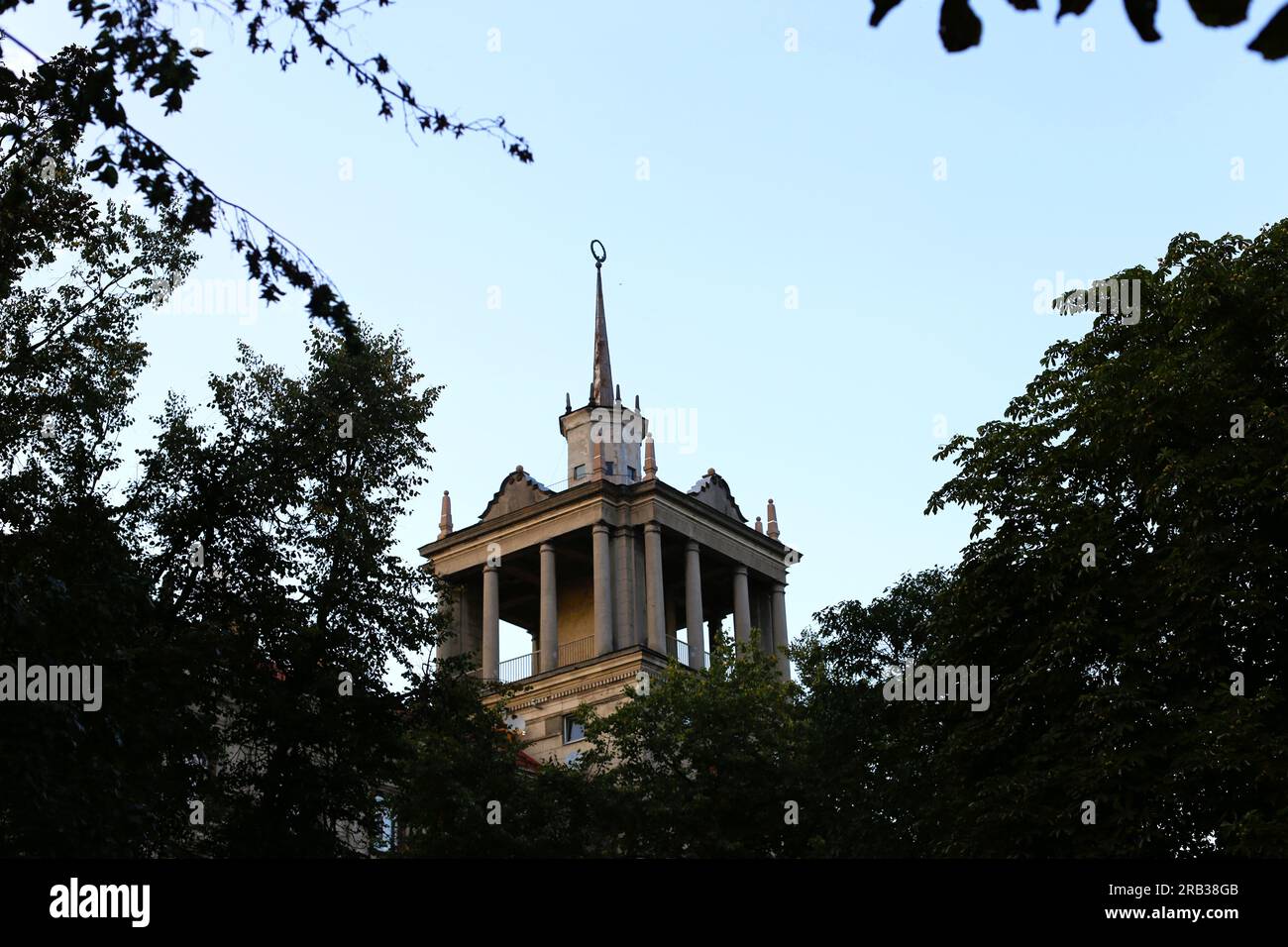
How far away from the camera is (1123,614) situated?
1195 inches

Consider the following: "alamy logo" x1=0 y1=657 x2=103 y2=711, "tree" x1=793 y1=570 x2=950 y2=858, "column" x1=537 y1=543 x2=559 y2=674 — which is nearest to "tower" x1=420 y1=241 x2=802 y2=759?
"column" x1=537 y1=543 x2=559 y2=674

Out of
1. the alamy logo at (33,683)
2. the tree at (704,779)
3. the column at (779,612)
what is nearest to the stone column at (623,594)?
the column at (779,612)

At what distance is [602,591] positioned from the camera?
3078 inches

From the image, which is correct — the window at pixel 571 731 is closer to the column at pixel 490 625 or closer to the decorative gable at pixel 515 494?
the column at pixel 490 625

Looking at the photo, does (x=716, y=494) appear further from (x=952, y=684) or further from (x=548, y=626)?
(x=952, y=684)

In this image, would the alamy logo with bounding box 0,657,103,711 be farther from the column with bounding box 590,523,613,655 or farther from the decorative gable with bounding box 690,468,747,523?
the decorative gable with bounding box 690,468,747,523

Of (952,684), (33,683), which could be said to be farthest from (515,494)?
(33,683)

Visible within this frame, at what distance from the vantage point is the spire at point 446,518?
85.5m

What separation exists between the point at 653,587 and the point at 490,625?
8.25m

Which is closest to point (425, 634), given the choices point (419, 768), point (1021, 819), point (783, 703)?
point (419, 768)

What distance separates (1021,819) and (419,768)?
20745mm
